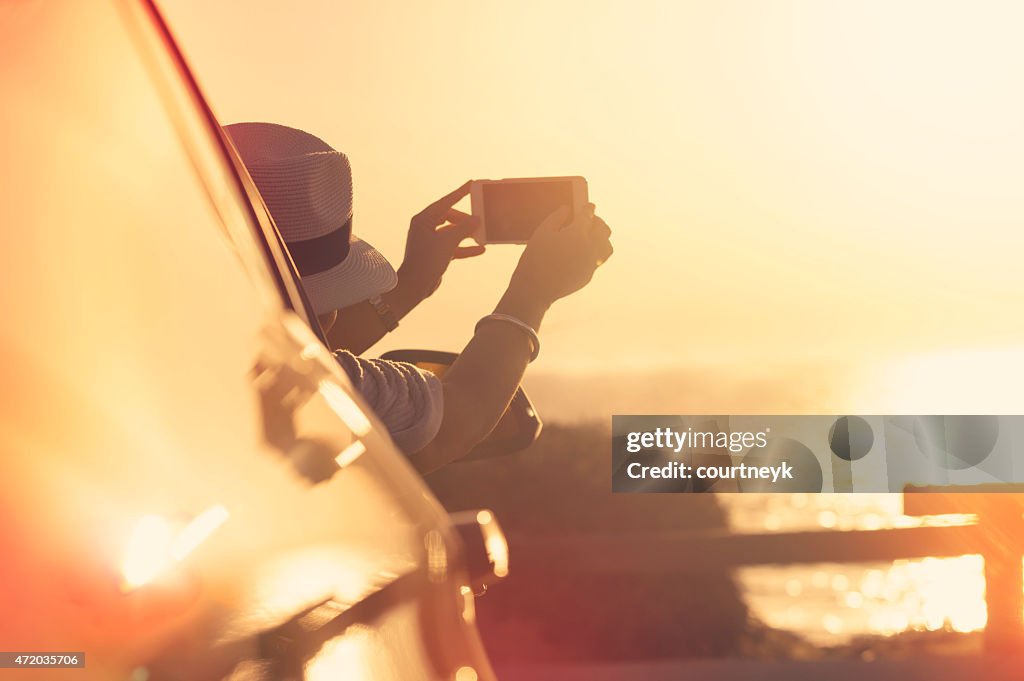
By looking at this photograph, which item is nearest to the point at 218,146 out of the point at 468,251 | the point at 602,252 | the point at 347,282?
the point at 347,282

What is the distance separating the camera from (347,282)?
1814 millimetres

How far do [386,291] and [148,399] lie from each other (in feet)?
4.30

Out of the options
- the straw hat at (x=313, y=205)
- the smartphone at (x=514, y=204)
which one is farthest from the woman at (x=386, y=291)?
the smartphone at (x=514, y=204)

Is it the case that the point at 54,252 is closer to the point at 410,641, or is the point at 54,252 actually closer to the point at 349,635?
the point at 349,635

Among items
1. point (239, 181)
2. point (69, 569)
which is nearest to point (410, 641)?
point (239, 181)

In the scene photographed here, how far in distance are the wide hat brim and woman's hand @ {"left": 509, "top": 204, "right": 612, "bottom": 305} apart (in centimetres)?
32

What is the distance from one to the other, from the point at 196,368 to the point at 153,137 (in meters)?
0.16

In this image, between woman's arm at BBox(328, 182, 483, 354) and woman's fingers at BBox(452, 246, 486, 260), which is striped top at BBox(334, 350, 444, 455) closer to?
woman's arm at BBox(328, 182, 483, 354)

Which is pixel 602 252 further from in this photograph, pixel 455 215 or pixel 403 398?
pixel 403 398

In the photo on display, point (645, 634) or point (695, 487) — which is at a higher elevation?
point (695, 487)

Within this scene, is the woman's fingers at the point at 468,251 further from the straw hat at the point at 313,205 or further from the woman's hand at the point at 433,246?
the straw hat at the point at 313,205

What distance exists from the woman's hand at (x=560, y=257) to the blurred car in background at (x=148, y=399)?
1.06 m

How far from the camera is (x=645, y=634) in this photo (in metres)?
8.66

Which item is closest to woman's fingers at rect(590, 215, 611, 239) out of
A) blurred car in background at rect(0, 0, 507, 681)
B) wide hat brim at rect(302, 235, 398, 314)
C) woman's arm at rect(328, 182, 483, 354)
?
woman's arm at rect(328, 182, 483, 354)
